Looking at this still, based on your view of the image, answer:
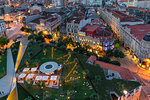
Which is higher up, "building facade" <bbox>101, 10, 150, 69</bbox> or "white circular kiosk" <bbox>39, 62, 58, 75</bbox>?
"building facade" <bbox>101, 10, 150, 69</bbox>

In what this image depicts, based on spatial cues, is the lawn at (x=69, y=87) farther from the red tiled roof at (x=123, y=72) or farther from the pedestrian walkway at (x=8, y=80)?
the red tiled roof at (x=123, y=72)

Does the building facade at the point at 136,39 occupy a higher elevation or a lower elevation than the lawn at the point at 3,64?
higher

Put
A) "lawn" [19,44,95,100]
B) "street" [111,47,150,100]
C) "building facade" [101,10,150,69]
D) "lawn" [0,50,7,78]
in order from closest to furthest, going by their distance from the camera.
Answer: "lawn" [19,44,95,100], "street" [111,47,150,100], "lawn" [0,50,7,78], "building facade" [101,10,150,69]

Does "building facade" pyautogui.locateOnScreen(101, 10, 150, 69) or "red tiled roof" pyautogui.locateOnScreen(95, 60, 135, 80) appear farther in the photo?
"building facade" pyautogui.locateOnScreen(101, 10, 150, 69)

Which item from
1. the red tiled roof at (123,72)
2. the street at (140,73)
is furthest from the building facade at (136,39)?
the red tiled roof at (123,72)

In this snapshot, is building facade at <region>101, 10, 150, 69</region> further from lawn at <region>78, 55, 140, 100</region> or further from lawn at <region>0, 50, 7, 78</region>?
lawn at <region>0, 50, 7, 78</region>

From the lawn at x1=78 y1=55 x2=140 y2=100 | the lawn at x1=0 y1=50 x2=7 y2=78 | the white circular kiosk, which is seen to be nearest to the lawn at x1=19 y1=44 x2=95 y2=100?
the lawn at x1=78 y1=55 x2=140 y2=100

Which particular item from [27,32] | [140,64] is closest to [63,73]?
[140,64]

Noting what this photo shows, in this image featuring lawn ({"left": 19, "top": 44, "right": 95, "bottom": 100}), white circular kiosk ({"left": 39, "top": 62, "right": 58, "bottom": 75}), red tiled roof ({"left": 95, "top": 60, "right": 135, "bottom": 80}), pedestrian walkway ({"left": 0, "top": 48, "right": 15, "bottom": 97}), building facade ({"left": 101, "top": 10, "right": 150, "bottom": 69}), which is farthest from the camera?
building facade ({"left": 101, "top": 10, "right": 150, "bottom": 69})

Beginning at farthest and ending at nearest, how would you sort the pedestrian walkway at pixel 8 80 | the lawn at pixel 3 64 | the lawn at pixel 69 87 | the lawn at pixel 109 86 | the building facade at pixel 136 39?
the building facade at pixel 136 39 < the lawn at pixel 3 64 < the pedestrian walkway at pixel 8 80 < the lawn at pixel 109 86 < the lawn at pixel 69 87
